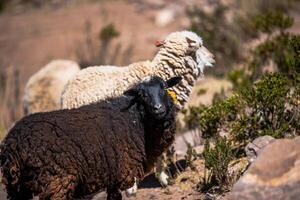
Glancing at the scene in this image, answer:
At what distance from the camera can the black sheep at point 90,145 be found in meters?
6.77

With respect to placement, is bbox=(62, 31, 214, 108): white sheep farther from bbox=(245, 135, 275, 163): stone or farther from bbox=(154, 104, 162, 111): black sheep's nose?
bbox=(154, 104, 162, 111): black sheep's nose

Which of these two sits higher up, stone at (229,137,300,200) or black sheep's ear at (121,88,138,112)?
black sheep's ear at (121,88,138,112)

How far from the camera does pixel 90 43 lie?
802 inches

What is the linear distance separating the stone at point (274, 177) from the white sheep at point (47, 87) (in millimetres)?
6399

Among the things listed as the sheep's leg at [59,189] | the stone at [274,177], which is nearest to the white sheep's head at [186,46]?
the stone at [274,177]

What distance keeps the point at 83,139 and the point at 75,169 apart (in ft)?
1.17

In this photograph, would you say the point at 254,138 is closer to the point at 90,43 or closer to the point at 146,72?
the point at 146,72

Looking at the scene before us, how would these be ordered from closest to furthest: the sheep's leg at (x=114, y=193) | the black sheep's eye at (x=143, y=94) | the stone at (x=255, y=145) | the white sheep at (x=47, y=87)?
the sheep's leg at (x=114, y=193) → the black sheep's eye at (x=143, y=94) → the stone at (x=255, y=145) → the white sheep at (x=47, y=87)

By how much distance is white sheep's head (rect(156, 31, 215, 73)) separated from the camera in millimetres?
9305

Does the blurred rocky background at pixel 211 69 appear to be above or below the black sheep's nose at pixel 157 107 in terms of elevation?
below

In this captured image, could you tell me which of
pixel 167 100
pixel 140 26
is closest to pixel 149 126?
pixel 167 100

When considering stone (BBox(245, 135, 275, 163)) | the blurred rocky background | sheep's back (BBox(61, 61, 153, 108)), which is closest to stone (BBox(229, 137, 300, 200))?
the blurred rocky background

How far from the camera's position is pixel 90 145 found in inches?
279

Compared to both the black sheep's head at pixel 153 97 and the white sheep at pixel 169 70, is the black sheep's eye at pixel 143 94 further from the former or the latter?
the white sheep at pixel 169 70
